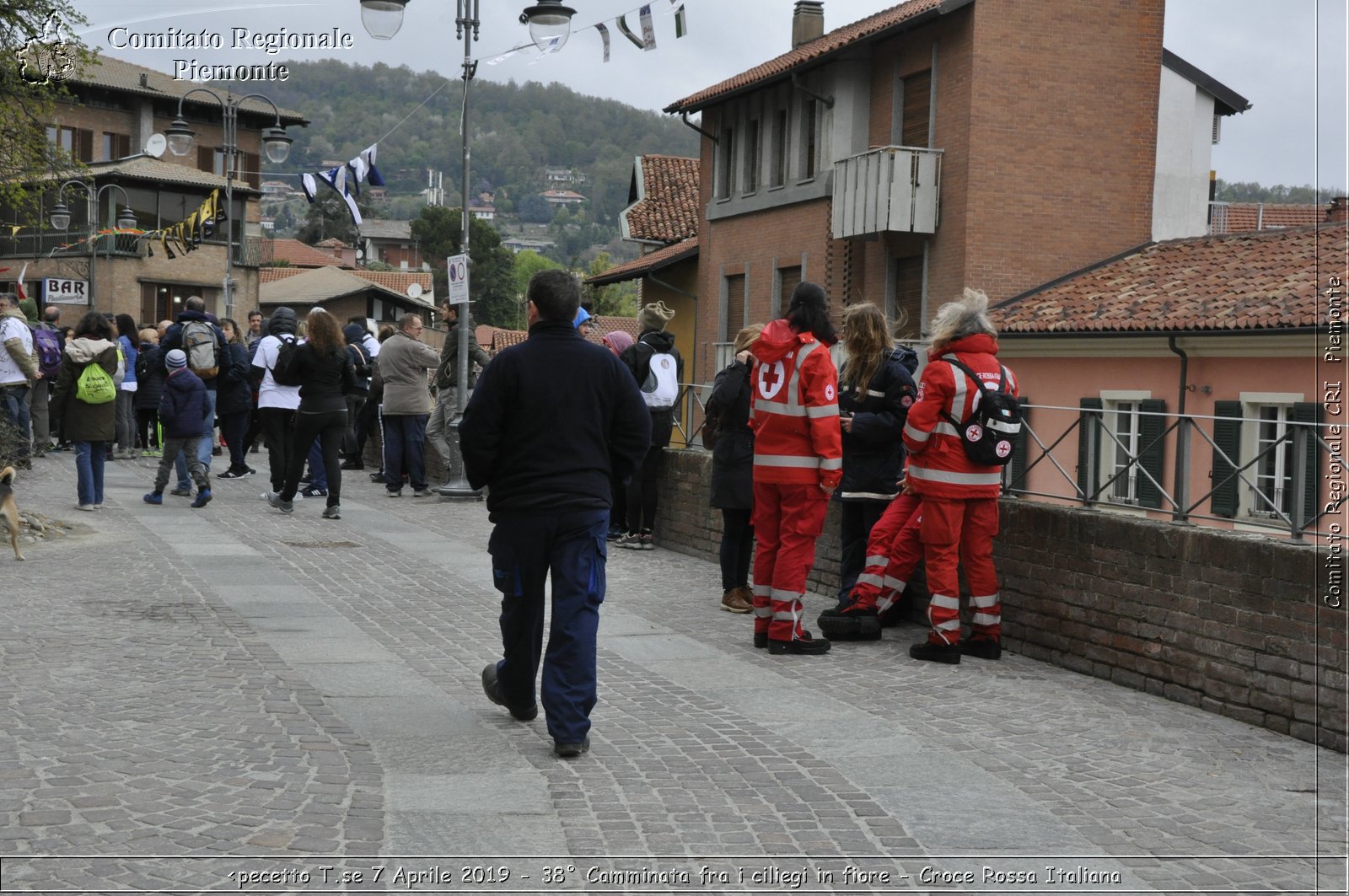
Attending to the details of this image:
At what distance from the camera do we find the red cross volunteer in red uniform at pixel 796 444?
27.7 ft

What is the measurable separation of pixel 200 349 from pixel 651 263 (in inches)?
895

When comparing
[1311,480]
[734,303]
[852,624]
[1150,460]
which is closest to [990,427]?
[1150,460]

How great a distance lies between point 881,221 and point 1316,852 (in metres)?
23.6

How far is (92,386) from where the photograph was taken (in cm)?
1402

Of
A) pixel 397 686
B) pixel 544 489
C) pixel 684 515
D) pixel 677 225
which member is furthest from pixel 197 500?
pixel 677 225

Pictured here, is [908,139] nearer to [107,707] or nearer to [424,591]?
[424,591]

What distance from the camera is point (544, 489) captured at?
6207 millimetres

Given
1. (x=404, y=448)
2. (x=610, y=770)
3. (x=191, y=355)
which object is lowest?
(x=610, y=770)

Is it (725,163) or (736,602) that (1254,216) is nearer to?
(725,163)

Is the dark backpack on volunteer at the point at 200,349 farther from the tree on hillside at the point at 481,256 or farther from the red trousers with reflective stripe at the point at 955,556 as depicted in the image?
the tree on hillside at the point at 481,256

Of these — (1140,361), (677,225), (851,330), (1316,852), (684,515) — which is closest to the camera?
(1316,852)

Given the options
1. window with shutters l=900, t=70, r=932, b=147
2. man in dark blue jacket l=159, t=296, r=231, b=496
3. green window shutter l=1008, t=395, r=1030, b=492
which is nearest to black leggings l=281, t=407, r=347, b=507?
man in dark blue jacket l=159, t=296, r=231, b=496

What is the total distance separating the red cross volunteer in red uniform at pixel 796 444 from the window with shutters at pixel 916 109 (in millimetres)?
21039

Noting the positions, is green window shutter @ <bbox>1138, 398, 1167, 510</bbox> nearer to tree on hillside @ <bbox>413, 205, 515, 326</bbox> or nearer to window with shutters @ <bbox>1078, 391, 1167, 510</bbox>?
window with shutters @ <bbox>1078, 391, 1167, 510</bbox>
